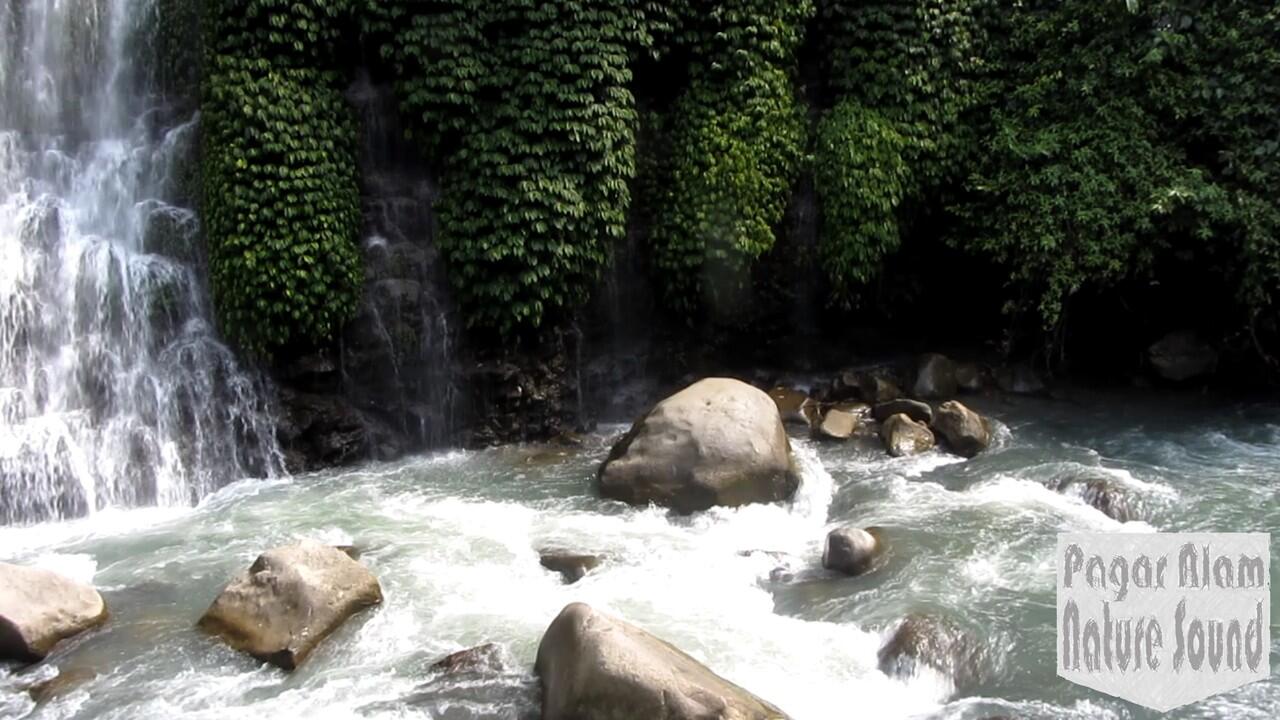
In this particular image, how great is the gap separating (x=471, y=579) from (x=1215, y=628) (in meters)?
5.78

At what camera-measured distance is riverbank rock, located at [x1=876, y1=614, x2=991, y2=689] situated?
736 cm

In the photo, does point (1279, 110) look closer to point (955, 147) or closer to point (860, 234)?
point (955, 147)

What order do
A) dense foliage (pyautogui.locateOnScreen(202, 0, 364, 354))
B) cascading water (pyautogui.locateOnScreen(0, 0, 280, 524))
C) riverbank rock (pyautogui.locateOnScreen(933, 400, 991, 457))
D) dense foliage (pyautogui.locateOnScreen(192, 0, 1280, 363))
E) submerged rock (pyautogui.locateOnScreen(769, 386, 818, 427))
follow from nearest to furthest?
1. cascading water (pyautogui.locateOnScreen(0, 0, 280, 524))
2. dense foliage (pyautogui.locateOnScreen(202, 0, 364, 354))
3. riverbank rock (pyautogui.locateOnScreen(933, 400, 991, 457))
4. dense foliage (pyautogui.locateOnScreen(192, 0, 1280, 363))
5. submerged rock (pyautogui.locateOnScreen(769, 386, 818, 427))

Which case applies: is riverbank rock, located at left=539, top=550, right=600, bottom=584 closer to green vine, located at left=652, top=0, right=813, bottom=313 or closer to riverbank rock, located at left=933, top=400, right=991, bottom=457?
riverbank rock, located at left=933, top=400, right=991, bottom=457

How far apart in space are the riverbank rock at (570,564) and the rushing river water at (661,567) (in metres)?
0.10

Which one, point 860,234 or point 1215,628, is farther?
point 860,234

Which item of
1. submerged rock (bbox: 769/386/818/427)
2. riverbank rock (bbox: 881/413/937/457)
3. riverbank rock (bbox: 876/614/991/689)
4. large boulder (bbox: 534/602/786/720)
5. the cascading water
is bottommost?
riverbank rock (bbox: 876/614/991/689)

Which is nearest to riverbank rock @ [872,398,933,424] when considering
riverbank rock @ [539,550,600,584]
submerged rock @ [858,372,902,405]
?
submerged rock @ [858,372,902,405]

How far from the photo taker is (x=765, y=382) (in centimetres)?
1505

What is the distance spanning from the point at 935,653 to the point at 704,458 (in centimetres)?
368

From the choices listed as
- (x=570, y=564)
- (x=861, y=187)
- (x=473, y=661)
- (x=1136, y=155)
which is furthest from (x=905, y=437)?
(x=473, y=661)

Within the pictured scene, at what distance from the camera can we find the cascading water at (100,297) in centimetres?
1148

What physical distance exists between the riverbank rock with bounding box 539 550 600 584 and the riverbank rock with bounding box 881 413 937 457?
4627mm

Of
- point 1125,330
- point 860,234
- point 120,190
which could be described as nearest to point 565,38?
point 860,234
